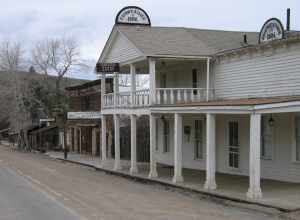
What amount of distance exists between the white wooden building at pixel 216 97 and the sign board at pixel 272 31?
0.13 ft

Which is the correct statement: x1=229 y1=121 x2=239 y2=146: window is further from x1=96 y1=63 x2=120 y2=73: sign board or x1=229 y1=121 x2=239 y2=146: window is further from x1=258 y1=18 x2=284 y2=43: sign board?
x1=96 y1=63 x2=120 y2=73: sign board

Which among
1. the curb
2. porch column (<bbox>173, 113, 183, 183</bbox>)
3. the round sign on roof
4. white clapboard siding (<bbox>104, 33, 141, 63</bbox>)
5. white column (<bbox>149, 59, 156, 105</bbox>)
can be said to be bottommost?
the curb

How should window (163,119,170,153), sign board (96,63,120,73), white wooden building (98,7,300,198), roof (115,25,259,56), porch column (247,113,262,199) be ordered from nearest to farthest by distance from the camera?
porch column (247,113,262,199), white wooden building (98,7,300,198), roof (115,25,259,56), sign board (96,63,120,73), window (163,119,170,153)

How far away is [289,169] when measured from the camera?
62.3ft

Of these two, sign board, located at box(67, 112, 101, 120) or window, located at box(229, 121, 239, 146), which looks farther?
sign board, located at box(67, 112, 101, 120)

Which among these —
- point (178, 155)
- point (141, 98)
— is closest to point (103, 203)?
point (178, 155)

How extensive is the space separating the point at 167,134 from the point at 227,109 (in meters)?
13.0

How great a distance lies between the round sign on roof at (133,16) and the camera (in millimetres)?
27672

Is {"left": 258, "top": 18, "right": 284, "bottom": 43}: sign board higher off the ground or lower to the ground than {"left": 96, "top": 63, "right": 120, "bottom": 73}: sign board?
higher

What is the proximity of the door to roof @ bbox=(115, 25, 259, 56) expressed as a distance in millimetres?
3339

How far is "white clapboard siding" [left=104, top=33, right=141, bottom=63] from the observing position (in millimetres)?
25250

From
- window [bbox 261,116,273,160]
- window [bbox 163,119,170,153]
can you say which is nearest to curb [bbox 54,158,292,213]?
window [bbox 261,116,273,160]

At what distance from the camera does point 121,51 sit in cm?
2695

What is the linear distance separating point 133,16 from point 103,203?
1448 cm
